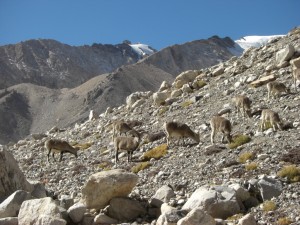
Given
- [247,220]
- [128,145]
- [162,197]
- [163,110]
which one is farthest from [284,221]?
[163,110]

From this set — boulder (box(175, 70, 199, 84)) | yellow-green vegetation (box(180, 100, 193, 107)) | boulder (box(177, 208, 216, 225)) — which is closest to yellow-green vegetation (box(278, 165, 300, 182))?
boulder (box(177, 208, 216, 225))

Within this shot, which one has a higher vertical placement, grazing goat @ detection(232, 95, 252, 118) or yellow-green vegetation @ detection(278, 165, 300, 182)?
grazing goat @ detection(232, 95, 252, 118)

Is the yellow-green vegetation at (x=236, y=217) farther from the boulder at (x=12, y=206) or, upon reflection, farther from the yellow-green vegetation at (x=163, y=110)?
the yellow-green vegetation at (x=163, y=110)

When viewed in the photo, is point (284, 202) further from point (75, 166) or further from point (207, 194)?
point (75, 166)

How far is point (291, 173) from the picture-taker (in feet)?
51.5

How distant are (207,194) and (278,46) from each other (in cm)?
3362

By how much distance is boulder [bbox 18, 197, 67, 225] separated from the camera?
13602 mm

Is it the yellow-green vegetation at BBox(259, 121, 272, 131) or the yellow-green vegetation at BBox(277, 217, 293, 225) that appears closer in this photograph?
the yellow-green vegetation at BBox(277, 217, 293, 225)

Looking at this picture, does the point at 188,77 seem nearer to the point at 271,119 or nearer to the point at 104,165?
the point at 104,165

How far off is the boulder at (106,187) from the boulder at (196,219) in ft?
13.0

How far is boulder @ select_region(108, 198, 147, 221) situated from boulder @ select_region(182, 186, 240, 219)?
6.18 feet

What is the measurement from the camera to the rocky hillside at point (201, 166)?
14102 mm

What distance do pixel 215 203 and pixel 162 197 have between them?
7.64 feet

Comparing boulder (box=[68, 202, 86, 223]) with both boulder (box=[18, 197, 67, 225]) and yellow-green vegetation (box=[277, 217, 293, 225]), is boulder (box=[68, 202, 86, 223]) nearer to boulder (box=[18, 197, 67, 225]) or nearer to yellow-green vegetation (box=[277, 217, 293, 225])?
boulder (box=[18, 197, 67, 225])
